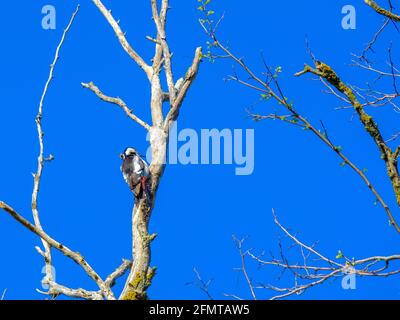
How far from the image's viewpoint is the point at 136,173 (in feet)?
33.0

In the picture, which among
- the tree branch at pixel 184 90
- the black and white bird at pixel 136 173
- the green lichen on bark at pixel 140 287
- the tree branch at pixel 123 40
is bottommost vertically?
the green lichen on bark at pixel 140 287

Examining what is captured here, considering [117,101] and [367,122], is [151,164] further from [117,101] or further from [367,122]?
[367,122]

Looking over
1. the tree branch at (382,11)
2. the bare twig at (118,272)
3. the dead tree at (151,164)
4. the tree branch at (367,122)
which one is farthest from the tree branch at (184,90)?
the tree branch at (367,122)

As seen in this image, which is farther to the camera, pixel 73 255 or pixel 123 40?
pixel 123 40

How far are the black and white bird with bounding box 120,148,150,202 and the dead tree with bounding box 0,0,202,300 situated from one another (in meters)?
0.10

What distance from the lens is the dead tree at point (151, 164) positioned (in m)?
8.87

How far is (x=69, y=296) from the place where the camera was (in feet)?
31.6

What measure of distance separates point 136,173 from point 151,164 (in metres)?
0.23

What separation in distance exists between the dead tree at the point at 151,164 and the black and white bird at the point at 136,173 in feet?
0.31

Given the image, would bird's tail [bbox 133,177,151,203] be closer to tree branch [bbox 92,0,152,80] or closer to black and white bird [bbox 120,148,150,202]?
black and white bird [bbox 120,148,150,202]

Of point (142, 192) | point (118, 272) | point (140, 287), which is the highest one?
point (142, 192)

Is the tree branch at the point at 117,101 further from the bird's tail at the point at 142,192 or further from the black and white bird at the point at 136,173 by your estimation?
the bird's tail at the point at 142,192

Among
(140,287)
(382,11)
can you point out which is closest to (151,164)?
(140,287)

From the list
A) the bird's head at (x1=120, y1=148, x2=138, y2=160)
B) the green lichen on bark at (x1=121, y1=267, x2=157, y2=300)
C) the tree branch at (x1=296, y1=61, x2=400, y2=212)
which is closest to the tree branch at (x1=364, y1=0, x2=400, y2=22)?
the tree branch at (x1=296, y1=61, x2=400, y2=212)
